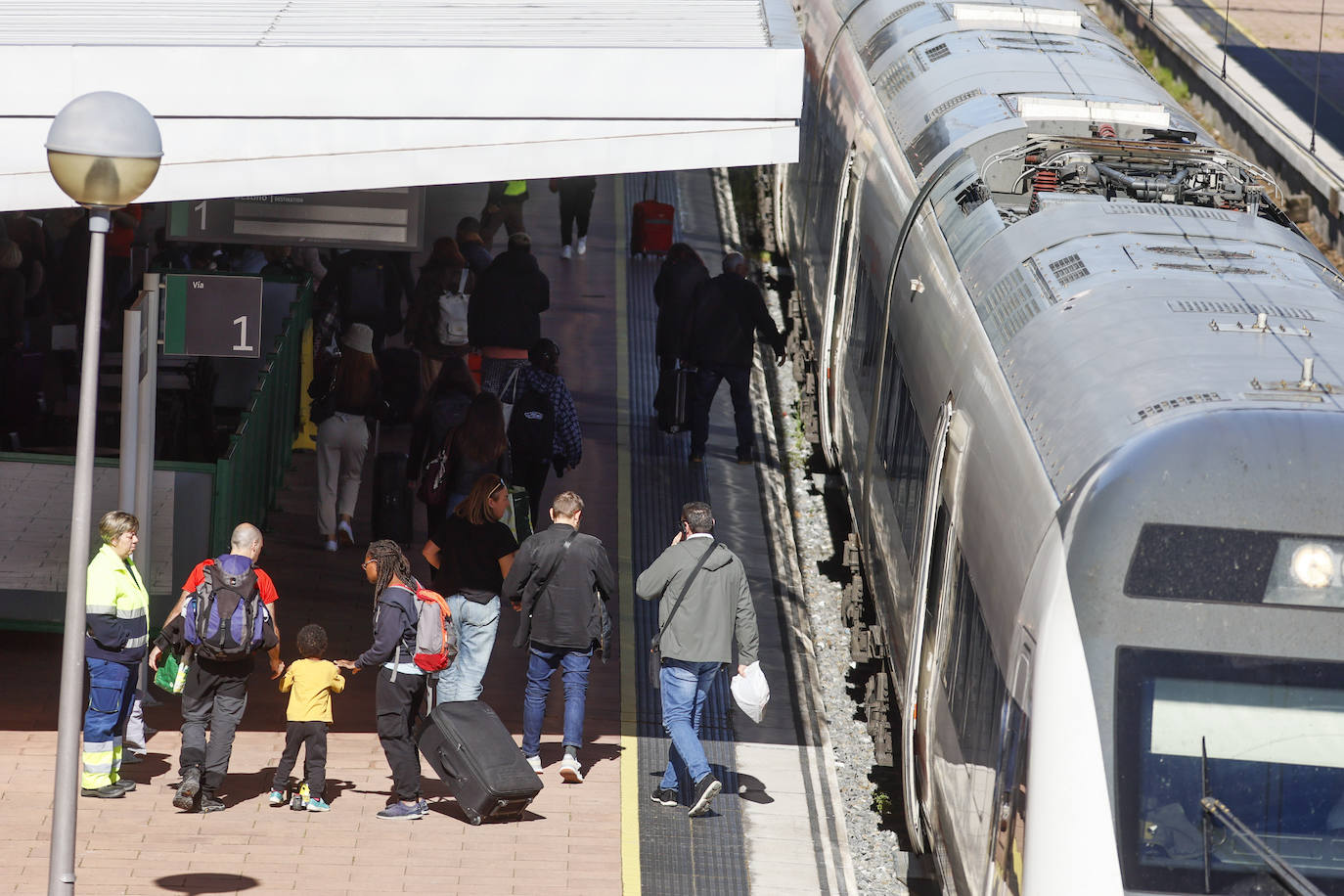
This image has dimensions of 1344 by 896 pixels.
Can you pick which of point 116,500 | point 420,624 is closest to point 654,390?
point 116,500

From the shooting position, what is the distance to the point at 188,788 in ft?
31.9

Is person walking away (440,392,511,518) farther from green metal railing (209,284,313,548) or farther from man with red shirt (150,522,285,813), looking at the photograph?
man with red shirt (150,522,285,813)

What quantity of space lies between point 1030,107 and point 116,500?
5.94 m

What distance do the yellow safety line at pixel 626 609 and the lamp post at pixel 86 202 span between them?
3212 millimetres

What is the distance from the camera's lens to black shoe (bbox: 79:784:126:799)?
9883 mm

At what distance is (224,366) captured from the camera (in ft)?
48.6

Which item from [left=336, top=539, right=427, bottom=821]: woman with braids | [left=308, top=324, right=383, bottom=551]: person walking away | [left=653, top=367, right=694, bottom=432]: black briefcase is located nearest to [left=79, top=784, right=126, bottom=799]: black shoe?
[left=336, top=539, right=427, bottom=821]: woman with braids

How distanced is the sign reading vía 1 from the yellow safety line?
2912mm

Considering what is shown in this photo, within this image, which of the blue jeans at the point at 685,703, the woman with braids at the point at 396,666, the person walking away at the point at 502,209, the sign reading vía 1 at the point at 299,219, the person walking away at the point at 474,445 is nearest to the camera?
the woman with braids at the point at 396,666

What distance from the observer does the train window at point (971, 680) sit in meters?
7.04

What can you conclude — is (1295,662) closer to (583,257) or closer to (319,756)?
(319,756)

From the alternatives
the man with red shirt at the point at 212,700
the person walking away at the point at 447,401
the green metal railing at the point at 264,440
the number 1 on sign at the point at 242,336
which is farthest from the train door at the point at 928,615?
the green metal railing at the point at 264,440

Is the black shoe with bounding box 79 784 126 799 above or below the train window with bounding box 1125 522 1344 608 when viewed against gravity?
below

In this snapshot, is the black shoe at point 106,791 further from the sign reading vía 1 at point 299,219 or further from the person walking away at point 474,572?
the sign reading vía 1 at point 299,219
